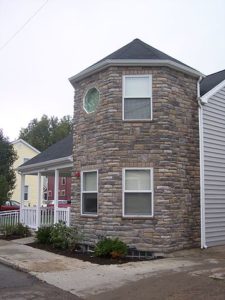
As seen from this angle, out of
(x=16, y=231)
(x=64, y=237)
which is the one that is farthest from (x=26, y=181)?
(x=64, y=237)

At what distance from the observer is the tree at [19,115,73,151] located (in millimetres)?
69250

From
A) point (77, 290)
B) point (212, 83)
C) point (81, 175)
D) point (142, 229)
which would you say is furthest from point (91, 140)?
point (77, 290)

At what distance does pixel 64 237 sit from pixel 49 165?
474 cm

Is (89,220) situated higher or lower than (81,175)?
lower

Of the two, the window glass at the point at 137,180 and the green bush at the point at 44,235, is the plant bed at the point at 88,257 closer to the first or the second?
the green bush at the point at 44,235

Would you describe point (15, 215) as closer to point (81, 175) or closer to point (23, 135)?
point (81, 175)

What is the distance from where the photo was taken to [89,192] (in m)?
14.2

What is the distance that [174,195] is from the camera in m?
13.2

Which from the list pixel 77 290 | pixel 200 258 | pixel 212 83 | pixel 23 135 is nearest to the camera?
pixel 77 290

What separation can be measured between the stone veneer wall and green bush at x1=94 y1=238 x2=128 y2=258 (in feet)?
1.71

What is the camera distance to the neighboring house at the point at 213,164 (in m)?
14.1

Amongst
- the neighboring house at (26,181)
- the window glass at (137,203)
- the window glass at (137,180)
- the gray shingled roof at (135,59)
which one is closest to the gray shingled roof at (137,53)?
the gray shingled roof at (135,59)

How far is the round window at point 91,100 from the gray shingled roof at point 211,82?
3.48 m

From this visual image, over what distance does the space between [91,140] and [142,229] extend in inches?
129
